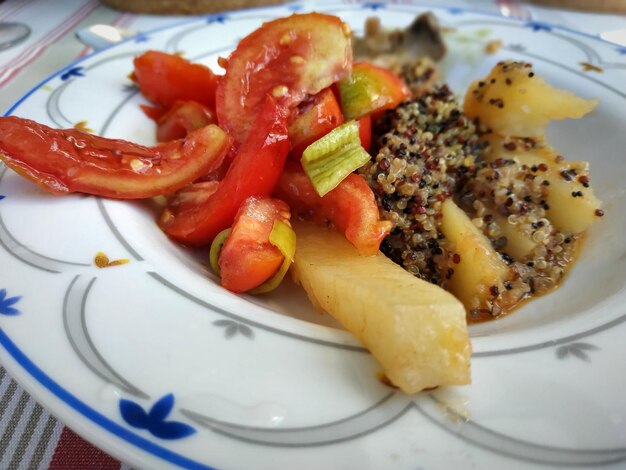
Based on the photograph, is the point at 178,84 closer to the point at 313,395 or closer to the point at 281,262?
the point at 281,262

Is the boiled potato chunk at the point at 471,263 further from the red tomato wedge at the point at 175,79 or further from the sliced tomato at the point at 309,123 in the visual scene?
the red tomato wedge at the point at 175,79

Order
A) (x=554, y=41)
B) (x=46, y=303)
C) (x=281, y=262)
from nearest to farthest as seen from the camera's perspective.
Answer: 1. (x=46, y=303)
2. (x=281, y=262)
3. (x=554, y=41)

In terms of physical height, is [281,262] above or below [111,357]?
below

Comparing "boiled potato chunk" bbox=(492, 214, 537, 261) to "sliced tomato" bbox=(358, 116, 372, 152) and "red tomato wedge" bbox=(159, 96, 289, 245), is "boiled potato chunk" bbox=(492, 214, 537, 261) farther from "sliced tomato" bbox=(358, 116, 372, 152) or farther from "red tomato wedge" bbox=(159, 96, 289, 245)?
"red tomato wedge" bbox=(159, 96, 289, 245)

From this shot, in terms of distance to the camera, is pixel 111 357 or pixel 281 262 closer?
pixel 111 357

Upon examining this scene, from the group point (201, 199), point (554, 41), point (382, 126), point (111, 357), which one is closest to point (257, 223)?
point (201, 199)

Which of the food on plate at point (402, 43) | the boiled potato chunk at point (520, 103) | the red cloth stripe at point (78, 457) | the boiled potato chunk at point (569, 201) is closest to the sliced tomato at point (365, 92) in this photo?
the boiled potato chunk at point (520, 103)

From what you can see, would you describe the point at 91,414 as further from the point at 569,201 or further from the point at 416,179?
the point at 569,201
